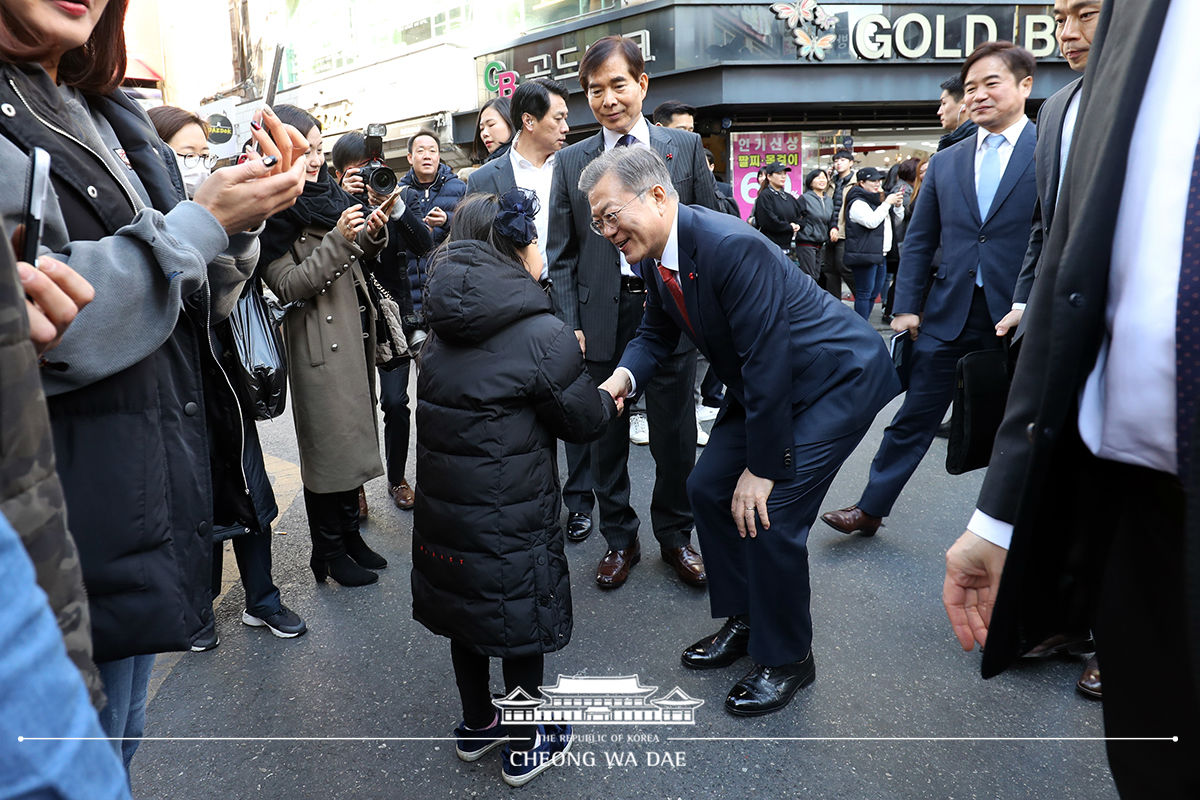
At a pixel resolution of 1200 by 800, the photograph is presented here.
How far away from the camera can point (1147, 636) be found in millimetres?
1029

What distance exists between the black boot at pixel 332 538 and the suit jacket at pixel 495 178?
1.75 metres

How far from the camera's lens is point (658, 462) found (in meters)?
3.51

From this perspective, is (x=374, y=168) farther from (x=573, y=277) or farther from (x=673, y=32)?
(x=673, y=32)

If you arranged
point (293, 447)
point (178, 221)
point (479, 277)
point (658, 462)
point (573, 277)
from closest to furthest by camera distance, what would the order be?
1. point (178, 221)
2. point (479, 277)
3. point (658, 462)
4. point (573, 277)
5. point (293, 447)

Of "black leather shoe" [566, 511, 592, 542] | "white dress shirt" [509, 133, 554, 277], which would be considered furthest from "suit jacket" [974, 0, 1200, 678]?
"white dress shirt" [509, 133, 554, 277]

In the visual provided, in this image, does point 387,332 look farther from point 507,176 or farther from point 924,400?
point 924,400

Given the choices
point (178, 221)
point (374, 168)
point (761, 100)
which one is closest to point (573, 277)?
point (374, 168)

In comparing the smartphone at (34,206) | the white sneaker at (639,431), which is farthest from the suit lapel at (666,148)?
the smartphone at (34,206)

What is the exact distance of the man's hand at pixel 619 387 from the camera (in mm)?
2678

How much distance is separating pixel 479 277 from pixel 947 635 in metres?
2.11

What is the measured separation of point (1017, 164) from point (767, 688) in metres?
2.44

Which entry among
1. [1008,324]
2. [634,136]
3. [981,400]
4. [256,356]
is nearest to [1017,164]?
[1008,324]

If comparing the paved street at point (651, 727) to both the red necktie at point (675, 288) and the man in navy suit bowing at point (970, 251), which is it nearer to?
the man in navy suit bowing at point (970, 251)

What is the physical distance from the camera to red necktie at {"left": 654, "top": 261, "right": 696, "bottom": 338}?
2.53m
